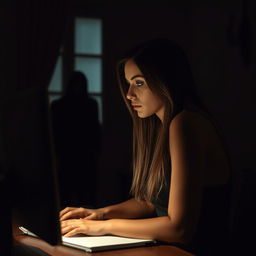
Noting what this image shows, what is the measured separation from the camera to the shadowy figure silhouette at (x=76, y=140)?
5234 mm

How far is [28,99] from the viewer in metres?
1.21

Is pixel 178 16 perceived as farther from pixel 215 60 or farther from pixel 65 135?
pixel 65 135

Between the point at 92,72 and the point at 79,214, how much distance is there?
4.68 m

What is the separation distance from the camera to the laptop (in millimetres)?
1490

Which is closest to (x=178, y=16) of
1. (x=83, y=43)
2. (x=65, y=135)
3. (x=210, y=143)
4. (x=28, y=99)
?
(x=83, y=43)

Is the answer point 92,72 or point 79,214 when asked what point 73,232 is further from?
point 92,72

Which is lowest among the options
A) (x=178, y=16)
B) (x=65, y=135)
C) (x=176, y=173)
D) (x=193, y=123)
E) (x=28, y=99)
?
(x=65, y=135)

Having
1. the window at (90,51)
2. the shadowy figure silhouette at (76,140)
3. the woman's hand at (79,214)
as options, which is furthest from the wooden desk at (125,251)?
the window at (90,51)

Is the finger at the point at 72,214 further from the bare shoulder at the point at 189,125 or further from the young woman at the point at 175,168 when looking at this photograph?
the bare shoulder at the point at 189,125

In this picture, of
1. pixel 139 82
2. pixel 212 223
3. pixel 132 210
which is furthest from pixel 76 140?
pixel 212 223

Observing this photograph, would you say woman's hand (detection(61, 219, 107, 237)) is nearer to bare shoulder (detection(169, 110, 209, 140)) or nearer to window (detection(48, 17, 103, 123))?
bare shoulder (detection(169, 110, 209, 140))

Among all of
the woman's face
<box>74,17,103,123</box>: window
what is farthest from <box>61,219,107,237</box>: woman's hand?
<box>74,17,103,123</box>: window

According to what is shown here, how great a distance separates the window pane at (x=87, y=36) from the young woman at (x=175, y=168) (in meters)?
4.49

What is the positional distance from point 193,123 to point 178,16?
17.9ft
